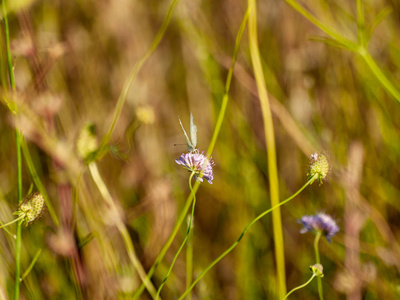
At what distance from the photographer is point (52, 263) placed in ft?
2.14

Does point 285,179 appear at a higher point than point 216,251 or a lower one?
higher

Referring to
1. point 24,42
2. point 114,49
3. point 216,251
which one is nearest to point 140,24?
point 114,49

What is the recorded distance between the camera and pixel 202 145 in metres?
0.97

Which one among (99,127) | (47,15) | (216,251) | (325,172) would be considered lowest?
(325,172)

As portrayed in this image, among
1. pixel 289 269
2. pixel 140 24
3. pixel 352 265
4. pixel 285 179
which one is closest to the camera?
pixel 352 265

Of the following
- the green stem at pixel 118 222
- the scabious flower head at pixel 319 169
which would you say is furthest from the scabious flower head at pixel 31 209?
the scabious flower head at pixel 319 169

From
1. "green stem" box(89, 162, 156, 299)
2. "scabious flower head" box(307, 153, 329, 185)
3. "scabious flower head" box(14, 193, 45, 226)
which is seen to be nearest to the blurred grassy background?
"green stem" box(89, 162, 156, 299)

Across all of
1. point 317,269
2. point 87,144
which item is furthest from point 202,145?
point 317,269

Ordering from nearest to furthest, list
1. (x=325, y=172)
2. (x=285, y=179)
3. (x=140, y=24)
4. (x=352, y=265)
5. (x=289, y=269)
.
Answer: (x=325, y=172)
(x=352, y=265)
(x=289, y=269)
(x=285, y=179)
(x=140, y=24)

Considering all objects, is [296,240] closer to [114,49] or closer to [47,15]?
[114,49]

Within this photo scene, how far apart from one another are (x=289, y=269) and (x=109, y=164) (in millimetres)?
437

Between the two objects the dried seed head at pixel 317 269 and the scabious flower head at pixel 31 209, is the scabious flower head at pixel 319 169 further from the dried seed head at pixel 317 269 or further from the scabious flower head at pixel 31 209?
the scabious flower head at pixel 31 209

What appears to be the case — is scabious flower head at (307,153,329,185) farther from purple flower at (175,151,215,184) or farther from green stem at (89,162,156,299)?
green stem at (89,162,156,299)

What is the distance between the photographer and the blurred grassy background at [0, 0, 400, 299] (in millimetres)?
623
